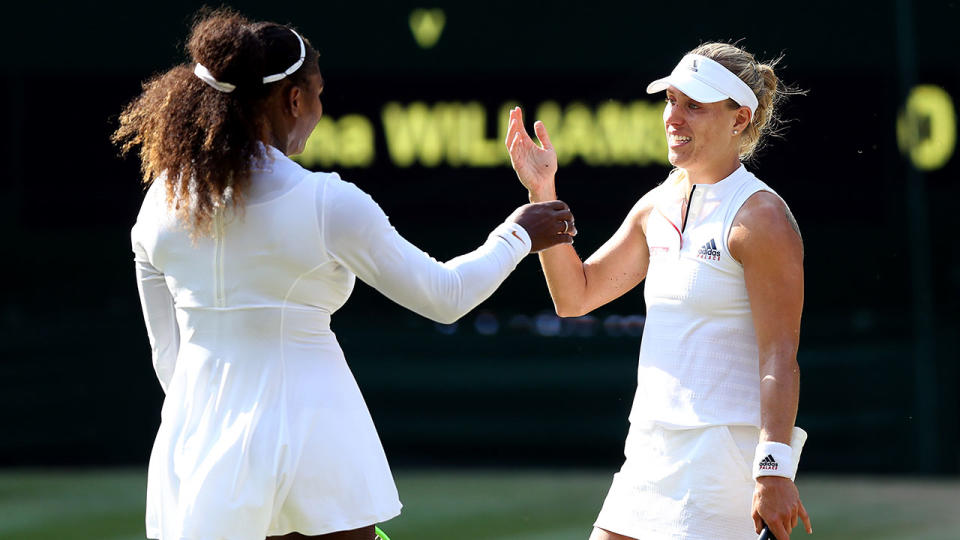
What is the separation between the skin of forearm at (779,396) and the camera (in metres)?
2.71

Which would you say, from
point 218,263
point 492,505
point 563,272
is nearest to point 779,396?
point 563,272

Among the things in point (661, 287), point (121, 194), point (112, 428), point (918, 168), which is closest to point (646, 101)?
point (918, 168)

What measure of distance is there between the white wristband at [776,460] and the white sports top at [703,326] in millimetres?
143

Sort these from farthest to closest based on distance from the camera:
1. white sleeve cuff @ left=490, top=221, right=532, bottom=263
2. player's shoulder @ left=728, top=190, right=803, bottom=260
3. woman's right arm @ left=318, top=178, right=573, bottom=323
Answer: player's shoulder @ left=728, top=190, right=803, bottom=260, white sleeve cuff @ left=490, top=221, right=532, bottom=263, woman's right arm @ left=318, top=178, right=573, bottom=323

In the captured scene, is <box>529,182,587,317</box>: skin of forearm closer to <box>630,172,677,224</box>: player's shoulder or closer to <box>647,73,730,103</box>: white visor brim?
<box>630,172,677,224</box>: player's shoulder

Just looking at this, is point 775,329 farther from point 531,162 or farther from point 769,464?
point 531,162

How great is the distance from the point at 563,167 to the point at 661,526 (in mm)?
4239

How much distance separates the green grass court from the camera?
5.72m

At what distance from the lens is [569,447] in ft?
23.9

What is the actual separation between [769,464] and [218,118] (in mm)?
1208

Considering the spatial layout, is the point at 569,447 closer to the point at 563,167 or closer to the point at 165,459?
the point at 563,167

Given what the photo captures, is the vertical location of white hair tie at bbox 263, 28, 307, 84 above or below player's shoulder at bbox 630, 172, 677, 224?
above

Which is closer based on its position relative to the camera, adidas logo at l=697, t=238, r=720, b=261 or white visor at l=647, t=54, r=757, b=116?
adidas logo at l=697, t=238, r=720, b=261

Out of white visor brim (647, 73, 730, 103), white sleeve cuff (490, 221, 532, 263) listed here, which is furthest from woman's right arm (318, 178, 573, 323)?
white visor brim (647, 73, 730, 103)
